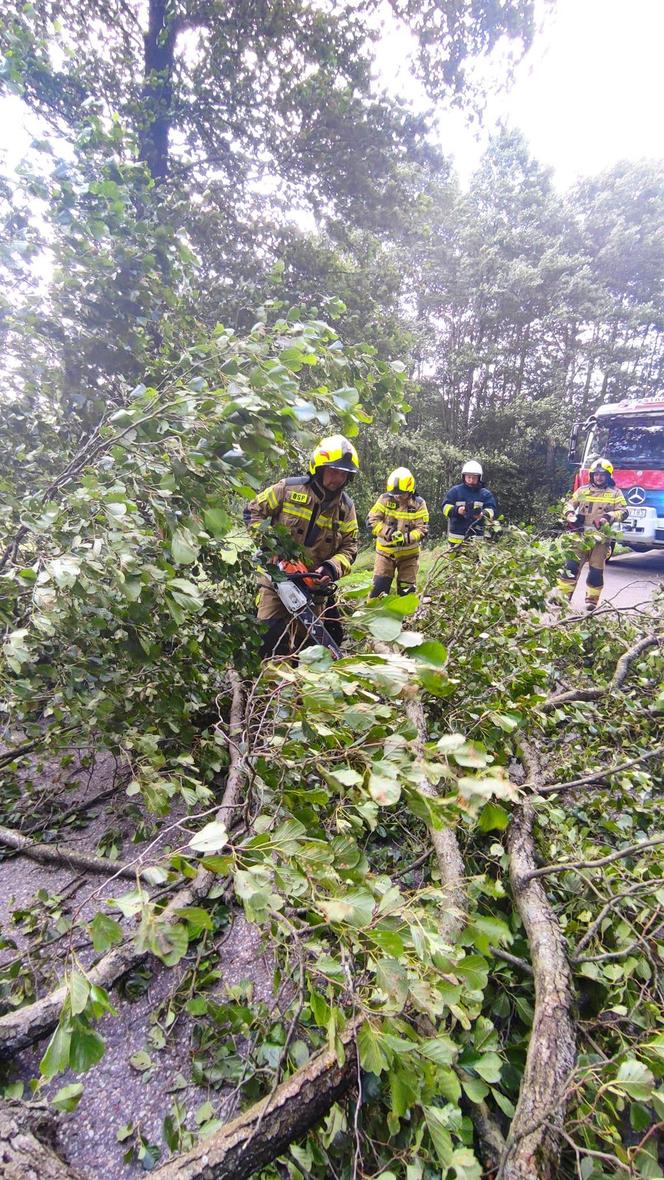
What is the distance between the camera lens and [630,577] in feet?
27.1

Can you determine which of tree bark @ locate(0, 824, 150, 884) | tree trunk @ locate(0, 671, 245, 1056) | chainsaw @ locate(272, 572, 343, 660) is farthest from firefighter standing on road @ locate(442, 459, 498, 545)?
tree bark @ locate(0, 824, 150, 884)

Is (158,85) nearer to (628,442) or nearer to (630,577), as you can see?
(628,442)

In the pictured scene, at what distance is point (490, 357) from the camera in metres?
14.7

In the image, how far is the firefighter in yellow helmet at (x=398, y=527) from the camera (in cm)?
521

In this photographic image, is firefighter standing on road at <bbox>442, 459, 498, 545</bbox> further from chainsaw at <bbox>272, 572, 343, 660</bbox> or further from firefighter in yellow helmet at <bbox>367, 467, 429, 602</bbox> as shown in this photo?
chainsaw at <bbox>272, 572, 343, 660</bbox>

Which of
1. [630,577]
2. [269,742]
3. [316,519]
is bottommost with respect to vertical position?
[630,577]

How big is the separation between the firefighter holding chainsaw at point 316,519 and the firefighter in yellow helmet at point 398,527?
4.93ft

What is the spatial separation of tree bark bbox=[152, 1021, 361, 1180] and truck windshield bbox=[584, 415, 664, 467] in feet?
28.9

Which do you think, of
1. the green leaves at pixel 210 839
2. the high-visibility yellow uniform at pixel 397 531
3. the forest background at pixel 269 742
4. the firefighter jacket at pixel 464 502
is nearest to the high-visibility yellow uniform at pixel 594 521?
the firefighter jacket at pixel 464 502

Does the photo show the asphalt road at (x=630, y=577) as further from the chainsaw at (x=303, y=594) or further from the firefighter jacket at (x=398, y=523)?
the chainsaw at (x=303, y=594)

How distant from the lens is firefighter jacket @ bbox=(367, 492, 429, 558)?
5.23 metres

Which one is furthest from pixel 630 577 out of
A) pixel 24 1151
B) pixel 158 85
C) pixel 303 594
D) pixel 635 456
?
pixel 24 1151

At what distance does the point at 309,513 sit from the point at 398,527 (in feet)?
6.30

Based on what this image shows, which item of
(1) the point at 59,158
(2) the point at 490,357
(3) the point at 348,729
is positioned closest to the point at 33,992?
(3) the point at 348,729
